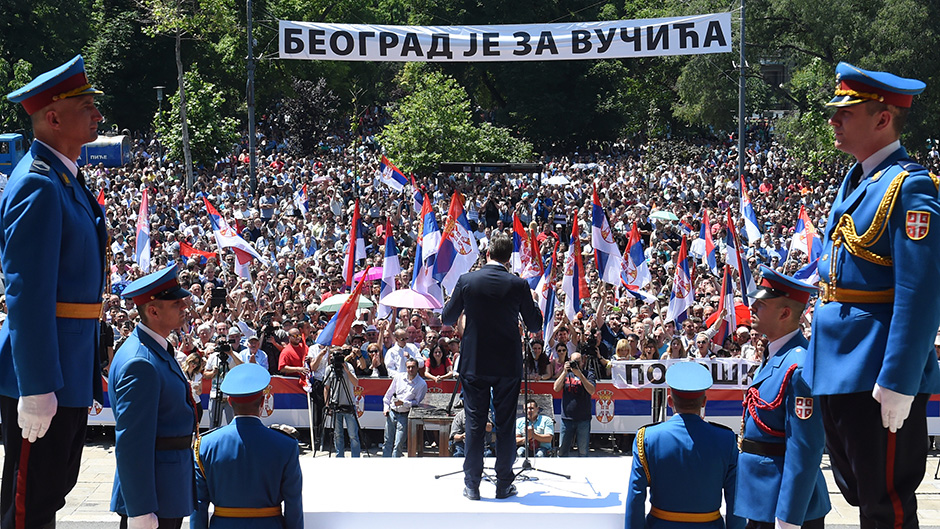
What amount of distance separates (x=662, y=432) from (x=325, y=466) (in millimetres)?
3282

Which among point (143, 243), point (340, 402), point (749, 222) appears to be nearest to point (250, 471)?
point (340, 402)

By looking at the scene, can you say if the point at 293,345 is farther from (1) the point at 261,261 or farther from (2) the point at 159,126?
(2) the point at 159,126

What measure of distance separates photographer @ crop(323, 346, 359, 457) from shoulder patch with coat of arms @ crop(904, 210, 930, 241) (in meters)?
9.17

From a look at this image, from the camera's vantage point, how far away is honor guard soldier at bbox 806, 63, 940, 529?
358 cm

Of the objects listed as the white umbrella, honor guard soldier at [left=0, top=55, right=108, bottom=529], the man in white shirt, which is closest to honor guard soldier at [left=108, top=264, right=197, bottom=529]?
honor guard soldier at [left=0, top=55, right=108, bottom=529]

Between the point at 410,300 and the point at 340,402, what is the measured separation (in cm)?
205

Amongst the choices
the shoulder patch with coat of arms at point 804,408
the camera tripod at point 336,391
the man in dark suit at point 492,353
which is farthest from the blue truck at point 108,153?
the shoulder patch with coat of arms at point 804,408

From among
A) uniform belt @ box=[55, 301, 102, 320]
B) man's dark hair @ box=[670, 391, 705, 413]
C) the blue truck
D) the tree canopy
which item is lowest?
man's dark hair @ box=[670, 391, 705, 413]

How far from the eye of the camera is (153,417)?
4.73 metres

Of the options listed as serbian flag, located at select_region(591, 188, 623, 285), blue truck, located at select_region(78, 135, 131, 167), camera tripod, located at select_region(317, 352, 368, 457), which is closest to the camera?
camera tripod, located at select_region(317, 352, 368, 457)

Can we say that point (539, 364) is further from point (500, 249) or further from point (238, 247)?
point (500, 249)

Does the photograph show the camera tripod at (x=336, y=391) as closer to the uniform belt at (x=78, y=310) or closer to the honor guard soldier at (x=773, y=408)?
the honor guard soldier at (x=773, y=408)

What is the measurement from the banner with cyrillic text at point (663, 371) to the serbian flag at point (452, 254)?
132 inches

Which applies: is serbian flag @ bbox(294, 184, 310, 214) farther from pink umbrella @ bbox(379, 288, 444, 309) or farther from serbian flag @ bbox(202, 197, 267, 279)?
pink umbrella @ bbox(379, 288, 444, 309)
